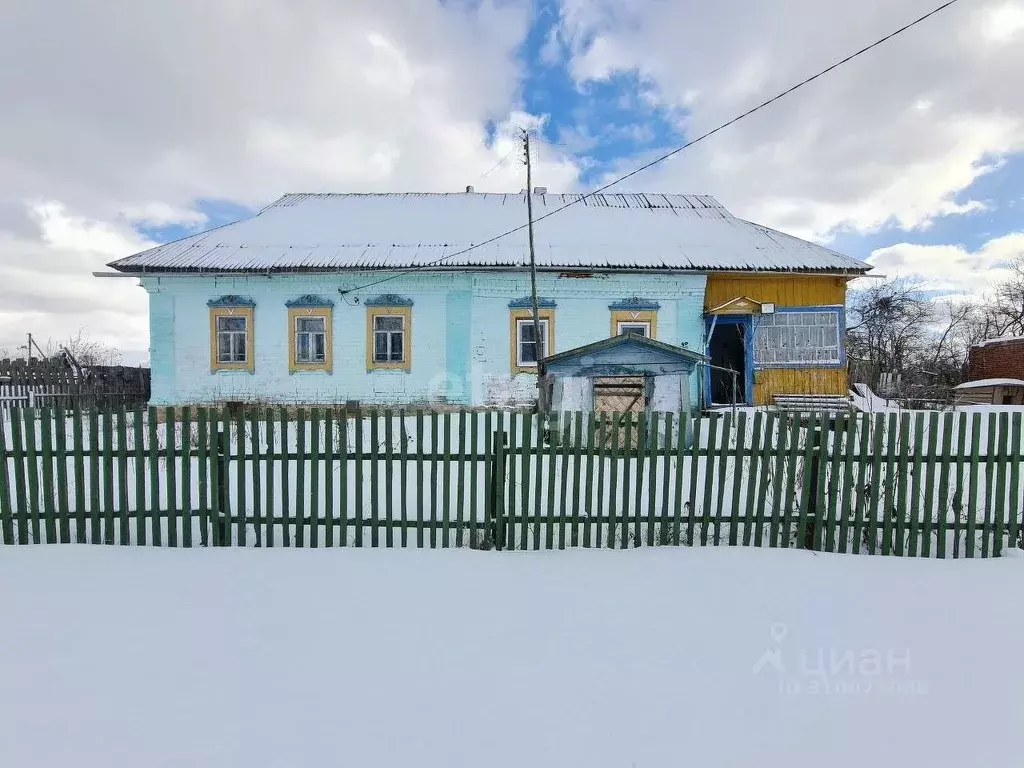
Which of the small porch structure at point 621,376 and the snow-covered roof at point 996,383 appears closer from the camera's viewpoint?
the small porch structure at point 621,376

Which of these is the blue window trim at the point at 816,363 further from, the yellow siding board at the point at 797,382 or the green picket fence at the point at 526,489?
the green picket fence at the point at 526,489

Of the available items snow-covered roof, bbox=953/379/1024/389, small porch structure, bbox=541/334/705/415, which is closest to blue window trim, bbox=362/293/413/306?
small porch structure, bbox=541/334/705/415

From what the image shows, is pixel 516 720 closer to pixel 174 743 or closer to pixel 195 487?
pixel 174 743

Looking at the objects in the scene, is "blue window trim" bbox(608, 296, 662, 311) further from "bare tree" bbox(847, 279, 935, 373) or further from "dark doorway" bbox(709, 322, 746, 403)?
"bare tree" bbox(847, 279, 935, 373)

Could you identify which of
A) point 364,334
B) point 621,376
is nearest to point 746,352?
point 621,376

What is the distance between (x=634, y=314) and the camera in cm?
1369

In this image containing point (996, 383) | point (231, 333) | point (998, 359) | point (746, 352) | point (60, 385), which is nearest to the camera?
point (60, 385)

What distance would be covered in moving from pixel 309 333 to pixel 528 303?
6314 mm

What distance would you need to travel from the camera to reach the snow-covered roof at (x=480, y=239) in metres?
13.4

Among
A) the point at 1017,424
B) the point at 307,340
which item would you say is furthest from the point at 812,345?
the point at 307,340

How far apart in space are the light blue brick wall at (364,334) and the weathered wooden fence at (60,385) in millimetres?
1911
